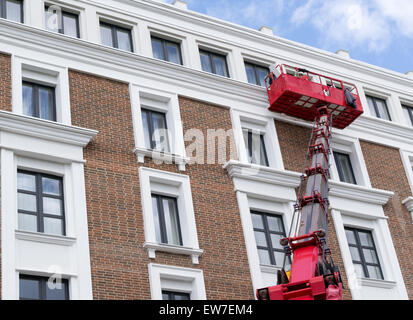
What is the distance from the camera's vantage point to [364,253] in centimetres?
2831

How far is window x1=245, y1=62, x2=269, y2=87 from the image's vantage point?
3083 centimetres

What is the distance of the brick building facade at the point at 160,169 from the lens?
22.2 m

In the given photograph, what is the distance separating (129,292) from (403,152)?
16.0 m

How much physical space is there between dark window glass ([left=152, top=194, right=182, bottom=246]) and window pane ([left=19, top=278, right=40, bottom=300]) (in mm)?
4569

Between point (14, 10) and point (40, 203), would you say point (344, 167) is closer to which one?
point (40, 203)

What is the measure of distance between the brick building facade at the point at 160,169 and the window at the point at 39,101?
5cm

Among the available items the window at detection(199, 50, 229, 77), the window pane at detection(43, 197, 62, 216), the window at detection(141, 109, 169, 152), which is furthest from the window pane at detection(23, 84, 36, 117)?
the window at detection(199, 50, 229, 77)

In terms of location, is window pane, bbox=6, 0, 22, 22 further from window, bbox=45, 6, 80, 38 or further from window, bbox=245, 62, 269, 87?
window, bbox=245, 62, 269, 87

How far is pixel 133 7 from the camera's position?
2900cm

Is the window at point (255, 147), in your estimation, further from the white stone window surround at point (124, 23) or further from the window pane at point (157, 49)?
the white stone window surround at point (124, 23)

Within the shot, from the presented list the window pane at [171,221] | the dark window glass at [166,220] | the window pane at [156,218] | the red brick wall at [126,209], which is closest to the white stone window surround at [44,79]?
the red brick wall at [126,209]

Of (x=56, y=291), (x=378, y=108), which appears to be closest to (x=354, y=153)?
(x=378, y=108)

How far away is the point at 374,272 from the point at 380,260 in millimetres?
690

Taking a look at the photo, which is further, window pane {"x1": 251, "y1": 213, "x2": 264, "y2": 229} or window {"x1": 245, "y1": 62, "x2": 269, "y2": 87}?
window {"x1": 245, "y1": 62, "x2": 269, "y2": 87}
